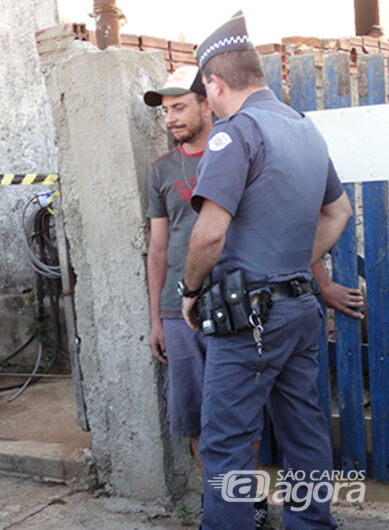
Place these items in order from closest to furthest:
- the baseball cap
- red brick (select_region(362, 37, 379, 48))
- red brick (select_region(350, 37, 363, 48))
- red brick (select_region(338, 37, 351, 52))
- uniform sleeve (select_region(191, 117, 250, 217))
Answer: uniform sleeve (select_region(191, 117, 250, 217)) < the baseball cap < red brick (select_region(338, 37, 351, 52)) < red brick (select_region(350, 37, 363, 48)) < red brick (select_region(362, 37, 379, 48))

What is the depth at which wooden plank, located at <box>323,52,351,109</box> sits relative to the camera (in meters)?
2.79

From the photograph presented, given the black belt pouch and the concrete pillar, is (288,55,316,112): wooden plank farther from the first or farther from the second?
the black belt pouch

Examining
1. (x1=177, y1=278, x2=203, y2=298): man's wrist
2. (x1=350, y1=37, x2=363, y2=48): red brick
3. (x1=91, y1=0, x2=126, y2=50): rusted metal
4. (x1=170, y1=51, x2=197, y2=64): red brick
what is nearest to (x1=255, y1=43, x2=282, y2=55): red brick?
(x1=170, y1=51, x2=197, y2=64): red brick

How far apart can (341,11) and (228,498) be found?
727 cm

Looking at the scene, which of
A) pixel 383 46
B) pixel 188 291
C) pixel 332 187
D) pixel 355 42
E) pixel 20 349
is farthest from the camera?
pixel 20 349

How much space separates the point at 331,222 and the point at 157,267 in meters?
0.81

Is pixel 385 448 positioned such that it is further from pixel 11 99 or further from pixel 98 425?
pixel 11 99

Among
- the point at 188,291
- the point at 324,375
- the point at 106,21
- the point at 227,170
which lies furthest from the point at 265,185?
the point at 106,21

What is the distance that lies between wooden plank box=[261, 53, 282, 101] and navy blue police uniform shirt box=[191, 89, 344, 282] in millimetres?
573

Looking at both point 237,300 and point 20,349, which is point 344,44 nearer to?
point 237,300

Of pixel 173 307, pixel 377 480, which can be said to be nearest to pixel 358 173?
pixel 173 307

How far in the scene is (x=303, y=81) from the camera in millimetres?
2848

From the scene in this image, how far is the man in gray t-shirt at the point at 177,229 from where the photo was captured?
2.75m

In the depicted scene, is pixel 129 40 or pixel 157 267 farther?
pixel 129 40
